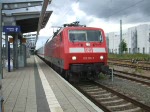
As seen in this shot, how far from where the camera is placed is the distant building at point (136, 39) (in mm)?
93875

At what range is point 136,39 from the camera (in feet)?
336

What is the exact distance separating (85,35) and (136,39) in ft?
289

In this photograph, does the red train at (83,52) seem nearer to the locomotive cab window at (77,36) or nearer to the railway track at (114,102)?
the locomotive cab window at (77,36)

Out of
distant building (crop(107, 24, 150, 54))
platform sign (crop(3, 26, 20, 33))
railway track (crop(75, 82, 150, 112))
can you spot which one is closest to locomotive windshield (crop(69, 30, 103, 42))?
railway track (crop(75, 82, 150, 112))

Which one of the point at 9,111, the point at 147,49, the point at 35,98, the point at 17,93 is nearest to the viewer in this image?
the point at 9,111

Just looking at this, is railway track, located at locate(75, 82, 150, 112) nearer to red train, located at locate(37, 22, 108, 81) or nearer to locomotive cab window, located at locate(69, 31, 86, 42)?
red train, located at locate(37, 22, 108, 81)

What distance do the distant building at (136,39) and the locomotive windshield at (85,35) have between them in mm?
72858

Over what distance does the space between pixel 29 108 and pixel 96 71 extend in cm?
851

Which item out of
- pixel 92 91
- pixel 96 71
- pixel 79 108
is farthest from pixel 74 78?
pixel 79 108

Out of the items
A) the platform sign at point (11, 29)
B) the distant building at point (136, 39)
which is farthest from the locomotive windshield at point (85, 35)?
the distant building at point (136, 39)

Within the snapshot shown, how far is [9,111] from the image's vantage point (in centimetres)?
781

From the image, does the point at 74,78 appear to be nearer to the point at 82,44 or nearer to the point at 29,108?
the point at 82,44

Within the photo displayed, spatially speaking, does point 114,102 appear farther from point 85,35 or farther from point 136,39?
point 136,39

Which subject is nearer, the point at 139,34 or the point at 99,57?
the point at 99,57
